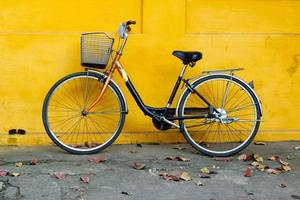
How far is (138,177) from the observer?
234 inches

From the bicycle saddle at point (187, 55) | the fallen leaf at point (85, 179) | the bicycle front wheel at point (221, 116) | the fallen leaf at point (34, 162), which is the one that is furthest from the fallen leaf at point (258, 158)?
the fallen leaf at point (34, 162)

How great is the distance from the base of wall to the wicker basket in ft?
3.33

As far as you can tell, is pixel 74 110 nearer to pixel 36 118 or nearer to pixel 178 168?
pixel 36 118

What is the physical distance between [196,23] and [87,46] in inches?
54.6

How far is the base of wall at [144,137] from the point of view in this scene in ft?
22.7

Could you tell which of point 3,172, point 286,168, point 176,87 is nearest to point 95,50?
point 176,87

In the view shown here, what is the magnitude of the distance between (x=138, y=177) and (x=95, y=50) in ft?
5.05

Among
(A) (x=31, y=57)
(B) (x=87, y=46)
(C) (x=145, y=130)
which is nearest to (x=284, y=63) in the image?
(C) (x=145, y=130)

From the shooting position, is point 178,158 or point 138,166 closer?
point 138,166

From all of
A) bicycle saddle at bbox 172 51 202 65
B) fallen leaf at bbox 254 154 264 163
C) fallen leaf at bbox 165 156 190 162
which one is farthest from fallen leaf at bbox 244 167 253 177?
bicycle saddle at bbox 172 51 202 65

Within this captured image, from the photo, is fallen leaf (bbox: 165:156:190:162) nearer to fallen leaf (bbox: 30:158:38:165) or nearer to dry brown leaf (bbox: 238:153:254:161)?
dry brown leaf (bbox: 238:153:254:161)

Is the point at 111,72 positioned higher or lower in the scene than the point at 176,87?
higher

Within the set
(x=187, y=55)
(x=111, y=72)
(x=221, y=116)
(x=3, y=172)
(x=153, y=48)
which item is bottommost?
(x=3, y=172)

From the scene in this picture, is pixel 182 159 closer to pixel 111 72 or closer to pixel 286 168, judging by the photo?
pixel 286 168
